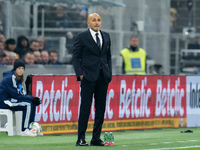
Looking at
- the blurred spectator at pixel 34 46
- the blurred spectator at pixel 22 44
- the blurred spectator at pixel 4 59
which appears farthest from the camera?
the blurred spectator at pixel 34 46

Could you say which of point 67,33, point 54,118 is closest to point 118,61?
point 67,33

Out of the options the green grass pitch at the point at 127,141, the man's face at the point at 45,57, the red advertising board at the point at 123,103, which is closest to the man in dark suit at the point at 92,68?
the green grass pitch at the point at 127,141

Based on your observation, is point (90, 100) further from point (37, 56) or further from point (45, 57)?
point (45, 57)

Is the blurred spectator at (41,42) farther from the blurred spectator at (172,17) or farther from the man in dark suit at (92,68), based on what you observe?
the blurred spectator at (172,17)

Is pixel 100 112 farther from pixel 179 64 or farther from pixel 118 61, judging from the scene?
pixel 179 64

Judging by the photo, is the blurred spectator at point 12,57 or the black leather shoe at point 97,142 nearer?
the black leather shoe at point 97,142

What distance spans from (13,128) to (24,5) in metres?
8.38

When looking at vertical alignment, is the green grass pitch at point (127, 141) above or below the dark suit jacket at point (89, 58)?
below

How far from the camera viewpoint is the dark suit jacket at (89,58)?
12.1 m

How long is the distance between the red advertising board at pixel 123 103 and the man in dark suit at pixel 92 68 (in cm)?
327

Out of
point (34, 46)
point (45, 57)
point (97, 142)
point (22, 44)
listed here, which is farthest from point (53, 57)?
point (97, 142)

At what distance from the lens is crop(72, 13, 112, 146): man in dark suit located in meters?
12.1

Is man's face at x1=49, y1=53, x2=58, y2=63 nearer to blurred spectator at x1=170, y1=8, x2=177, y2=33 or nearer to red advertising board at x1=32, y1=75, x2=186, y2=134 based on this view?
red advertising board at x1=32, y1=75, x2=186, y2=134

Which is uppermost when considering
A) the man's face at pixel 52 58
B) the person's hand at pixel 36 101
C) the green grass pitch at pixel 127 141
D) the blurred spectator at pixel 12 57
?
the blurred spectator at pixel 12 57
